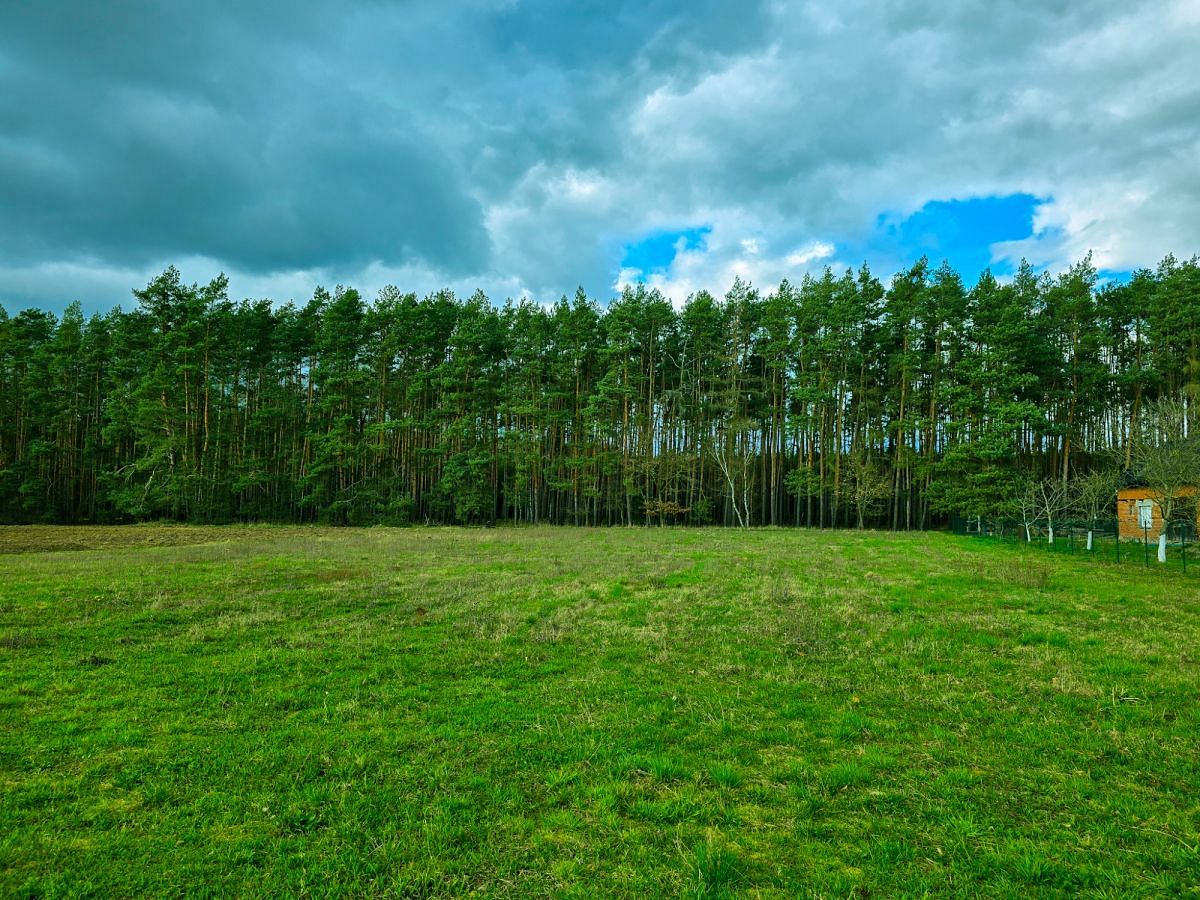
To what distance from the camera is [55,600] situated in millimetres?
11602

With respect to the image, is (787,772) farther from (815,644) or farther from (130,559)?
(130,559)

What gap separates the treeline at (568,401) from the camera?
40156 mm

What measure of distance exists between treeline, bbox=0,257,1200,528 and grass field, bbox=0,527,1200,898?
32140 mm

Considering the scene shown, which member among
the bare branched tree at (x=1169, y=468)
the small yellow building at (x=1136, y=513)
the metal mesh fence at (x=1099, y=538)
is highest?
the bare branched tree at (x=1169, y=468)

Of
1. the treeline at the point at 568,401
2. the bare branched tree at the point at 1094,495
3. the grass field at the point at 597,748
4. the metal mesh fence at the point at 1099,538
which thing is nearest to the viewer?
the grass field at the point at 597,748

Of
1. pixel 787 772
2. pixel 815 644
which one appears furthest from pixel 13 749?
pixel 815 644

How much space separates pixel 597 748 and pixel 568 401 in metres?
44.1

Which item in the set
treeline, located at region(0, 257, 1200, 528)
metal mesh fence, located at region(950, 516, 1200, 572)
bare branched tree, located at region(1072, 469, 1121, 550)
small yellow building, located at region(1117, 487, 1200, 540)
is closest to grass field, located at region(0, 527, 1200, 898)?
metal mesh fence, located at region(950, 516, 1200, 572)

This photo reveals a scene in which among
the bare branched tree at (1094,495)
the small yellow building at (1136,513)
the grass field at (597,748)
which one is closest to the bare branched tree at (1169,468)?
the bare branched tree at (1094,495)

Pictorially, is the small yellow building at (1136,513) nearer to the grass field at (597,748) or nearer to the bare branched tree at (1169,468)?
the bare branched tree at (1169,468)

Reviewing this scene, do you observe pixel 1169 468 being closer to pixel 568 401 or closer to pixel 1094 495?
pixel 1094 495

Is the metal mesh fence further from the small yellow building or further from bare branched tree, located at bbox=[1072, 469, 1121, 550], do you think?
bare branched tree, located at bbox=[1072, 469, 1121, 550]

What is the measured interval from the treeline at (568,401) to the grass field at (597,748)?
3214 cm

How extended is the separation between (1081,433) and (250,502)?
67.5 meters
